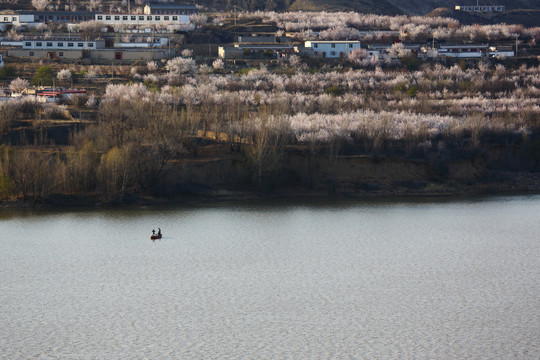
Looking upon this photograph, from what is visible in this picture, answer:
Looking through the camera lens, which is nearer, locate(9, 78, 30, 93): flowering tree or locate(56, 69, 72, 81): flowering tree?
locate(9, 78, 30, 93): flowering tree

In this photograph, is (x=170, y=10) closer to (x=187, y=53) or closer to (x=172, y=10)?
(x=172, y=10)

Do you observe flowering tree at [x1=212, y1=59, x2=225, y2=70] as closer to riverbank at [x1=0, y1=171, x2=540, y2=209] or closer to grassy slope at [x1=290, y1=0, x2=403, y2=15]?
riverbank at [x1=0, y1=171, x2=540, y2=209]

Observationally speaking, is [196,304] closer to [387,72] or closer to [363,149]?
[363,149]

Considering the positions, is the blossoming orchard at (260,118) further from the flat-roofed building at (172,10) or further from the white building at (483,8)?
the white building at (483,8)

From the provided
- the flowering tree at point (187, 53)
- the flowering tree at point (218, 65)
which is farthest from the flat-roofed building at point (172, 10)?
the flowering tree at point (218, 65)

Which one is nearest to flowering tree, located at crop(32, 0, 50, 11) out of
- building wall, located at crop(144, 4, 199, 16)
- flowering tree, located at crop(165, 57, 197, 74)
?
building wall, located at crop(144, 4, 199, 16)

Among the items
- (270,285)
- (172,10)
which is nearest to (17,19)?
(172,10)
